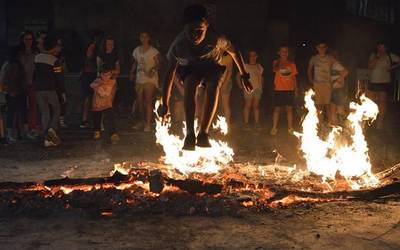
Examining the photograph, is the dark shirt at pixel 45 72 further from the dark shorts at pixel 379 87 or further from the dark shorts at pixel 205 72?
the dark shorts at pixel 379 87

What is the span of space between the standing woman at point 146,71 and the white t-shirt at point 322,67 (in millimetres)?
3646

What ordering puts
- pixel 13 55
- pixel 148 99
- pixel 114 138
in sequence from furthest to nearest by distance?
pixel 148 99 → pixel 114 138 → pixel 13 55

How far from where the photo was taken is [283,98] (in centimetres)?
1300

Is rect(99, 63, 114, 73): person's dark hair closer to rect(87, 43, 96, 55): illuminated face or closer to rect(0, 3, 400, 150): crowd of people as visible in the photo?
rect(0, 3, 400, 150): crowd of people

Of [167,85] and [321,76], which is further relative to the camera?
[321,76]

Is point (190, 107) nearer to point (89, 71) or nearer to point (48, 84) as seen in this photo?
point (48, 84)

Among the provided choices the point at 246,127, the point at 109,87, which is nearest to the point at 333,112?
the point at 246,127

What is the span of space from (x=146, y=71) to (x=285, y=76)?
3.21 m

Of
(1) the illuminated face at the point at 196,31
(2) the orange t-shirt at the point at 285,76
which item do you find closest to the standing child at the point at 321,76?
(2) the orange t-shirt at the point at 285,76

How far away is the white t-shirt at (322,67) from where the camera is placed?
12.8 m

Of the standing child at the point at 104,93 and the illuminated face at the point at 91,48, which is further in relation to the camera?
the illuminated face at the point at 91,48

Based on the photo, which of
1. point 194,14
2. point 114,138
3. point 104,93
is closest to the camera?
point 194,14

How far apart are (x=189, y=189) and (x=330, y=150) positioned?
3008 mm

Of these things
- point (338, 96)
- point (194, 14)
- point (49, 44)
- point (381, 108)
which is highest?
point (194, 14)
